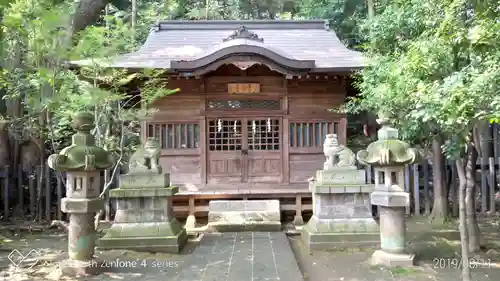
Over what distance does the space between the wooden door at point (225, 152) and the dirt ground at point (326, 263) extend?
2.97 meters

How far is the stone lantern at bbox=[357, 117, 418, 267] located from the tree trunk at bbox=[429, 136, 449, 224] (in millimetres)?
4326

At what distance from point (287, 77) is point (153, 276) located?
5959 mm

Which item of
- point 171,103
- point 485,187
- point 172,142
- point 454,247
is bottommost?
point 454,247

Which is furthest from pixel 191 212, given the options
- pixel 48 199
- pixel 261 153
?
pixel 48 199

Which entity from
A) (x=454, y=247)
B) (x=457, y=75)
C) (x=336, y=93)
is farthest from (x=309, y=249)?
(x=336, y=93)

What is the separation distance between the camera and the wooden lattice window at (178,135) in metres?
10.5

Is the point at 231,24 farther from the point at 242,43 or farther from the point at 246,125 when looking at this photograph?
the point at 246,125

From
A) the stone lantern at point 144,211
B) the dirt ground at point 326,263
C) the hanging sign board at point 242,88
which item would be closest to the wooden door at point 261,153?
the hanging sign board at point 242,88

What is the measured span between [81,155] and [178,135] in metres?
4.95

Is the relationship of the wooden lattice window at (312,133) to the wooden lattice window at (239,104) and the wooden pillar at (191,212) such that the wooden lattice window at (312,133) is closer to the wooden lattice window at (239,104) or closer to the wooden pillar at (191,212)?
the wooden lattice window at (239,104)

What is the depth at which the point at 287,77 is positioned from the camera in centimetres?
975

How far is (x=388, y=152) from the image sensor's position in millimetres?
5715

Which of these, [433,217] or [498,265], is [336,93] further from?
[498,265]

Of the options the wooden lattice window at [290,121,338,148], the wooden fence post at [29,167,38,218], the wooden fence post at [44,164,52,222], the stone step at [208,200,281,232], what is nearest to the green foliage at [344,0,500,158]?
the wooden lattice window at [290,121,338,148]
